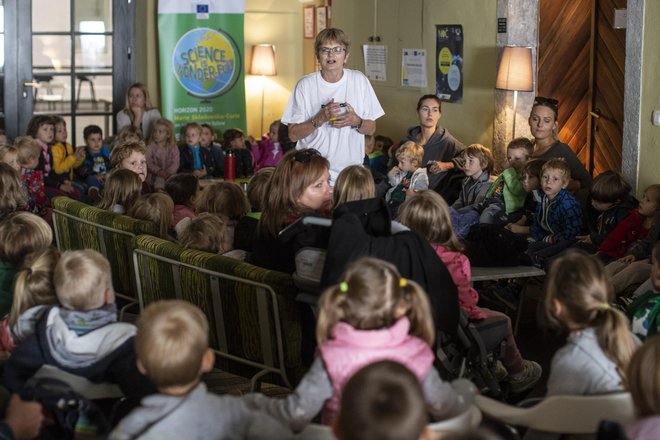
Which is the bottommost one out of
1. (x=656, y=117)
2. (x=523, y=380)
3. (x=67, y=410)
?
(x=523, y=380)

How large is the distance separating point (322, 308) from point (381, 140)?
267 inches

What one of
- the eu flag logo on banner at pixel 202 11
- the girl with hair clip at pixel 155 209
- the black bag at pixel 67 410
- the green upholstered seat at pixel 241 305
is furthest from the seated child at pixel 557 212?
the eu flag logo on banner at pixel 202 11

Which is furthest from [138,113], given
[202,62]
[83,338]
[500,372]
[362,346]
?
[362,346]

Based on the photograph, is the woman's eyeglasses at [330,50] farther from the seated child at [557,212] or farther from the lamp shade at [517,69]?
the lamp shade at [517,69]

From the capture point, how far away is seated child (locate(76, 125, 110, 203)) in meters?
9.73

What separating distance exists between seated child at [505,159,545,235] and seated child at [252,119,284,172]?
3.80 metres

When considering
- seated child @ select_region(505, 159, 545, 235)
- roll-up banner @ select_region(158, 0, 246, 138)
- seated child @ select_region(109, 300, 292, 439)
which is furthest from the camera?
roll-up banner @ select_region(158, 0, 246, 138)

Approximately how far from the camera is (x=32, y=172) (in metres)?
8.57

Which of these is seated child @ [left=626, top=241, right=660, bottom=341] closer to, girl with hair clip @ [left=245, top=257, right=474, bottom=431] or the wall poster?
girl with hair clip @ [left=245, top=257, right=474, bottom=431]

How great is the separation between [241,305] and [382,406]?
2.44m

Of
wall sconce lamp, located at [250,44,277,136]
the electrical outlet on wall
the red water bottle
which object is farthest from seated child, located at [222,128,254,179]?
the electrical outlet on wall

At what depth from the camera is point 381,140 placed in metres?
10.1

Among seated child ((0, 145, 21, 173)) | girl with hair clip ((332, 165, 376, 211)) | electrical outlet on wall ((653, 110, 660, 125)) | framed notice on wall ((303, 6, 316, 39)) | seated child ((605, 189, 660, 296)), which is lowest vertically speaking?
seated child ((605, 189, 660, 296))

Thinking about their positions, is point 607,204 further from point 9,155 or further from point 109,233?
point 9,155
